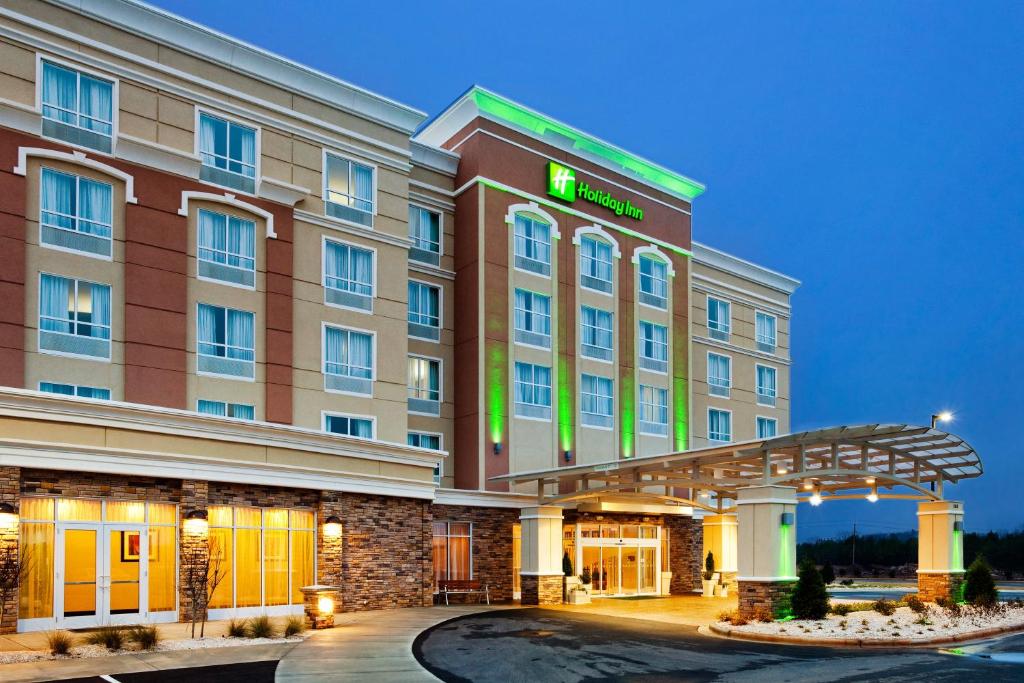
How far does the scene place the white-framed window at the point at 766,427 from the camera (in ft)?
156

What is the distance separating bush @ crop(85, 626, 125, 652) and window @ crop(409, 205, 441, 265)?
19215 millimetres

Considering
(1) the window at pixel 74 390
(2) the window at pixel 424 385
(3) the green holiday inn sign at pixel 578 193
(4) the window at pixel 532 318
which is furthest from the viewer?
(3) the green holiday inn sign at pixel 578 193

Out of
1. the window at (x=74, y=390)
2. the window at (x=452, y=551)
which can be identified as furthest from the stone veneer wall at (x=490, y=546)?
the window at (x=74, y=390)

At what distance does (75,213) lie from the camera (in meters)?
23.8

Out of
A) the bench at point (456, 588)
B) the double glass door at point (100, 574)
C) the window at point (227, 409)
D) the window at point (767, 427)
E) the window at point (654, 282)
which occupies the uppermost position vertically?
the window at point (654, 282)

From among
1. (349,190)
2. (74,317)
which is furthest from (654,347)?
(74,317)

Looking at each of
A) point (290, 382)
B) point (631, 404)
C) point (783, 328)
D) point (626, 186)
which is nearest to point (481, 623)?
point (290, 382)

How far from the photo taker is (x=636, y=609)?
28.4 metres

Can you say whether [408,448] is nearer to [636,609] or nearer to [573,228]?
[636,609]

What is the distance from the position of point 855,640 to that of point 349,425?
16.2m

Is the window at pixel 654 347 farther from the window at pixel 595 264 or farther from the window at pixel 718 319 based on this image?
the window at pixel 718 319

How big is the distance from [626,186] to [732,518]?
14508 millimetres

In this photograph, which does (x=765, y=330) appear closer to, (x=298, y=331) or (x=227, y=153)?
(x=298, y=331)

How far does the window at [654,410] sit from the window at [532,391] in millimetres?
5480
